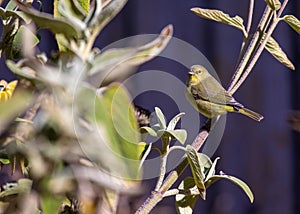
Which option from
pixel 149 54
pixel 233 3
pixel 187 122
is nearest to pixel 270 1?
pixel 149 54

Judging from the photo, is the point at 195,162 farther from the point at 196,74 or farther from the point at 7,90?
the point at 196,74

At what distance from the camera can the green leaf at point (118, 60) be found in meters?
0.35

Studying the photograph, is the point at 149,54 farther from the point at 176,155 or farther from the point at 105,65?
the point at 176,155

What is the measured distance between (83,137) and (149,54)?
0.19ft

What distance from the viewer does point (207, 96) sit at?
93cm

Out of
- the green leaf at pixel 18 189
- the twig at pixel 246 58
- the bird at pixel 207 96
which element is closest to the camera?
the green leaf at pixel 18 189

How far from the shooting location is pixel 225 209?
2148 millimetres

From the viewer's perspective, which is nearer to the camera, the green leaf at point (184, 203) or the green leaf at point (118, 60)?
the green leaf at point (118, 60)

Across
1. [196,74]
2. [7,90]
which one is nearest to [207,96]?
[196,74]

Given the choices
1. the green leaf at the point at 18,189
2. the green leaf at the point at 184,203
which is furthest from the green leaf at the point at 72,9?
the green leaf at the point at 184,203

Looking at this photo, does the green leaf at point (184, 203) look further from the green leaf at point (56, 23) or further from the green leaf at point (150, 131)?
the green leaf at point (56, 23)

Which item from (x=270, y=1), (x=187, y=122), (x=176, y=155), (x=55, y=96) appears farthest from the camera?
(x=187, y=122)

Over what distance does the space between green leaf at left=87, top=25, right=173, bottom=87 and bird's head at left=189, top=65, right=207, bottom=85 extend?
647 millimetres

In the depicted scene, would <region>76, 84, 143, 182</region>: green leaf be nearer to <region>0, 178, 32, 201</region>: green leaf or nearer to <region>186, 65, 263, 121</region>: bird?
<region>0, 178, 32, 201</region>: green leaf
